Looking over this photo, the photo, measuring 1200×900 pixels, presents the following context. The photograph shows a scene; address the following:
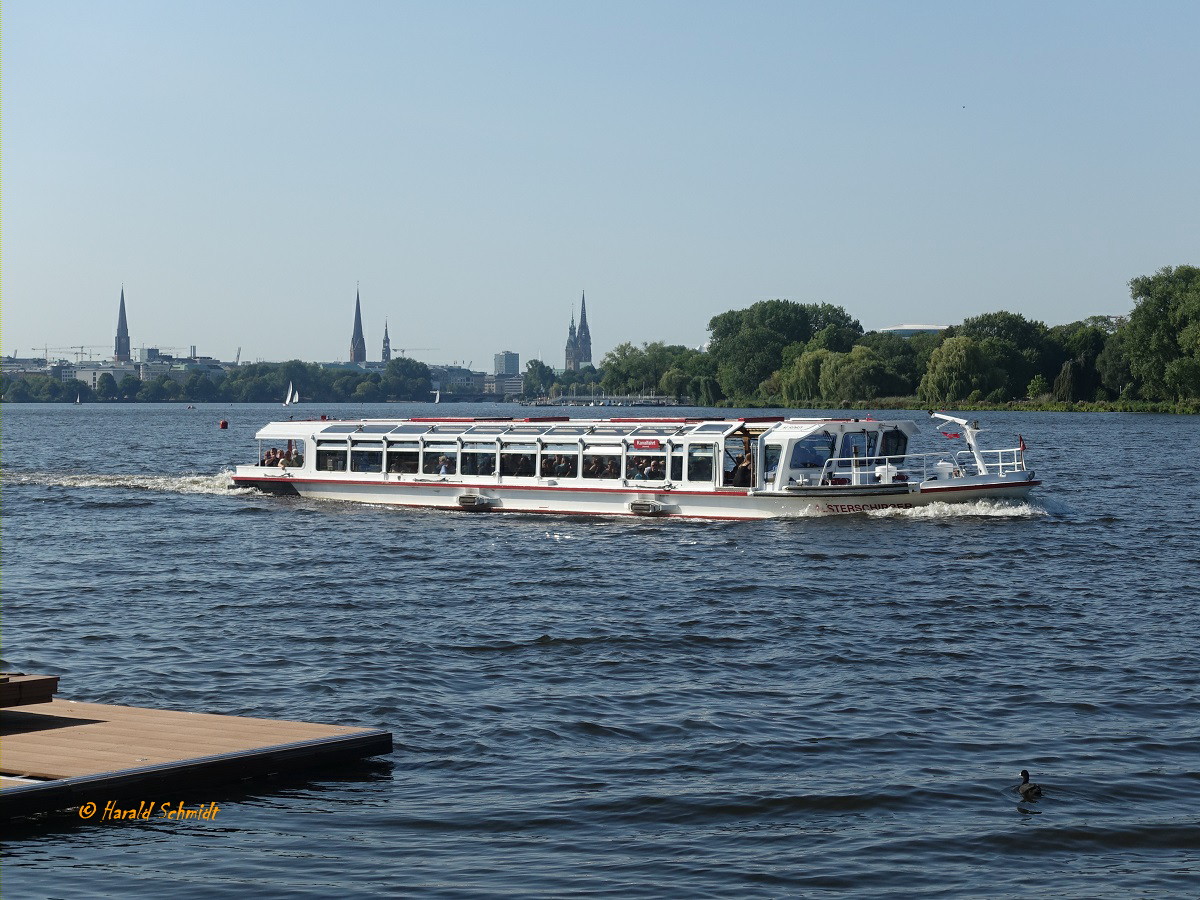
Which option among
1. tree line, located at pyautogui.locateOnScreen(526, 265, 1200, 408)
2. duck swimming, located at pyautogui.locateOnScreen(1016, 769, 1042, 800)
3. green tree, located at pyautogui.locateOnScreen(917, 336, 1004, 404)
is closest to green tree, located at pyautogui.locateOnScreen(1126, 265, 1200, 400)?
tree line, located at pyautogui.locateOnScreen(526, 265, 1200, 408)

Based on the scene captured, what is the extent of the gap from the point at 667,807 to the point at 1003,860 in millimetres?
3941

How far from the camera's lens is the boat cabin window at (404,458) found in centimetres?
5878

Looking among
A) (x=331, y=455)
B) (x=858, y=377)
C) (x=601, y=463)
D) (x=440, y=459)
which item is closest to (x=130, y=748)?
(x=601, y=463)

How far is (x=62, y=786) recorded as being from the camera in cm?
1568

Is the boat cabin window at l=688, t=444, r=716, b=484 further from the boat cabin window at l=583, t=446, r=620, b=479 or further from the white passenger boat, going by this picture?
the boat cabin window at l=583, t=446, r=620, b=479

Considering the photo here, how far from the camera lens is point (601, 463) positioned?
178ft

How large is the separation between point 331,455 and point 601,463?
13698mm

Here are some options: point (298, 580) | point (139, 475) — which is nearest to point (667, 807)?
point (298, 580)

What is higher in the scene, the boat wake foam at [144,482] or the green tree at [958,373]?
the green tree at [958,373]

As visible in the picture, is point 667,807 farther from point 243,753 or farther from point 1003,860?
point 243,753

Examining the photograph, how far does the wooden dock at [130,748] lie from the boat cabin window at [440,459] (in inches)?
1496

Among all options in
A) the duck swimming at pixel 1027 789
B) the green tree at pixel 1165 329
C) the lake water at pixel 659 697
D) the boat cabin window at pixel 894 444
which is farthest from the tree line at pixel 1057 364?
the duck swimming at pixel 1027 789

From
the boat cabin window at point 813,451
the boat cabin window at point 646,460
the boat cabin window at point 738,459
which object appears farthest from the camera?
the boat cabin window at point 646,460

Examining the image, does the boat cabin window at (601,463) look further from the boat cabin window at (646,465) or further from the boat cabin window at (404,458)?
the boat cabin window at (404,458)
